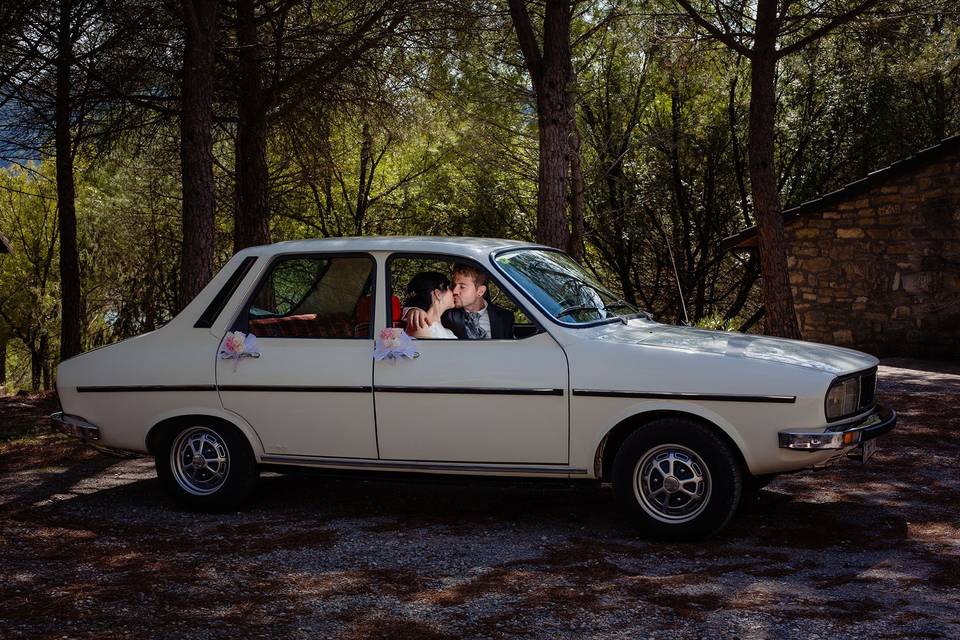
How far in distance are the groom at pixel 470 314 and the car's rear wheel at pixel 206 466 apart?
4.50 feet

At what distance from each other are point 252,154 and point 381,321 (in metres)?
8.76

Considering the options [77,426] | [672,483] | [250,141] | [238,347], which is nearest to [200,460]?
[238,347]

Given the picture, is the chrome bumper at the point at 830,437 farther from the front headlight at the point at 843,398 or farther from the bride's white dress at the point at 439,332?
the bride's white dress at the point at 439,332

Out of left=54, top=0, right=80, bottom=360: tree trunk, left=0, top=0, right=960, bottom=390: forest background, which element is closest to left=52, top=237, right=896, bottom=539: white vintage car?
left=0, top=0, right=960, bottom=390: forest background

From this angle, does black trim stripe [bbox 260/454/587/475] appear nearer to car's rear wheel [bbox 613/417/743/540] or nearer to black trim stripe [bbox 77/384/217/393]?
car's rear wheel [bbox 613/417/743/540]

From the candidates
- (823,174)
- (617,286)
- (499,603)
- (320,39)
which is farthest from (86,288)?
(499,603)

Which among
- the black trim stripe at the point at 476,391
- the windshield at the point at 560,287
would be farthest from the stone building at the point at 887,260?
the black trim stripe at the point at 476,391

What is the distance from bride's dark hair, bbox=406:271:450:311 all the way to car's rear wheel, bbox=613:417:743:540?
59.7 inches

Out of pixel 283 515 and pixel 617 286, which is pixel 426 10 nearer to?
pixel 283 515

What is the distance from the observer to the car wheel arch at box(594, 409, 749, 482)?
590 cm

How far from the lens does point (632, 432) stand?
6.04 metres

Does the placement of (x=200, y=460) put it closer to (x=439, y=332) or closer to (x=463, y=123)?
(x=439, y=332)

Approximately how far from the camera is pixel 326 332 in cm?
675

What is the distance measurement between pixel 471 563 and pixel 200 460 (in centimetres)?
214
